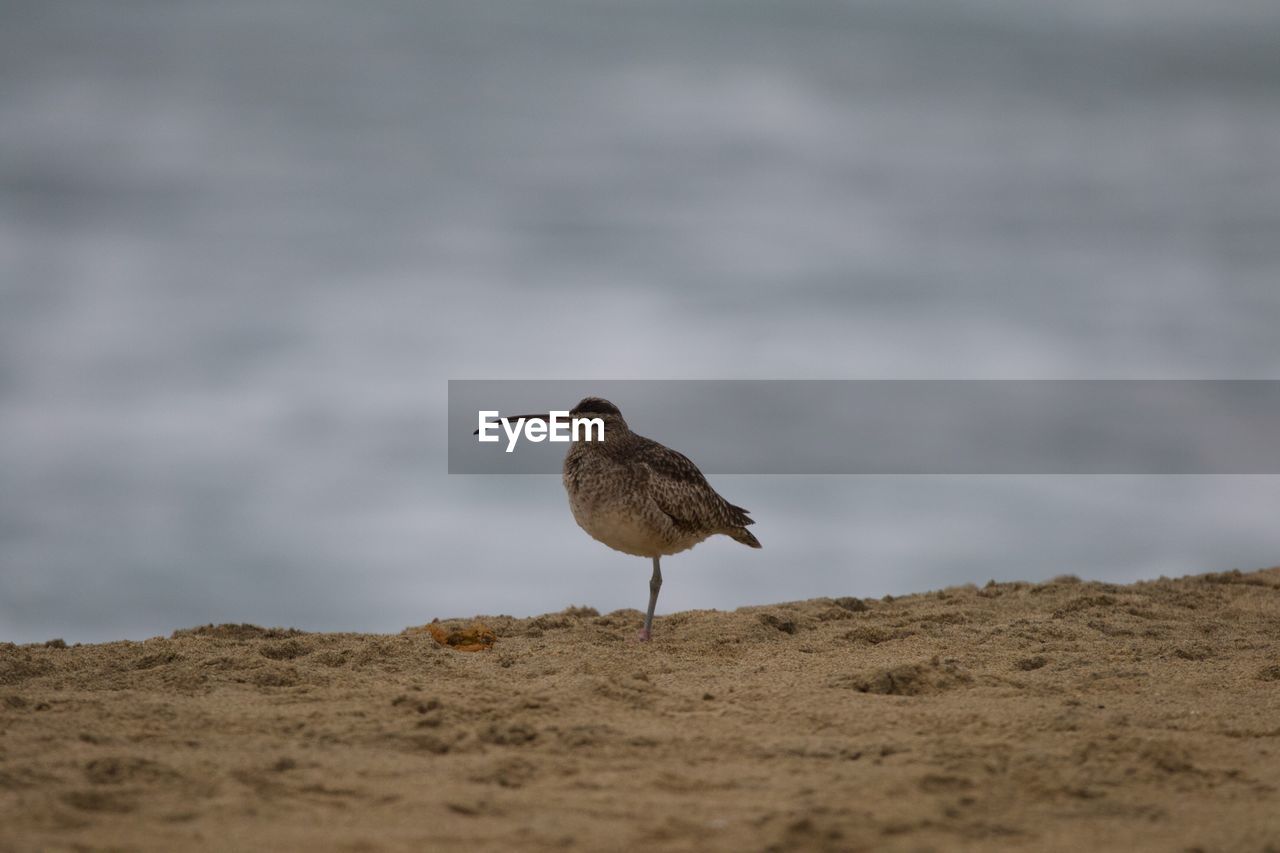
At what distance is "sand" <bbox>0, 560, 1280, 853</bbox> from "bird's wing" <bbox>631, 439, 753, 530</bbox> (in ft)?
5.42

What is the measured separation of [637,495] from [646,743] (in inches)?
200

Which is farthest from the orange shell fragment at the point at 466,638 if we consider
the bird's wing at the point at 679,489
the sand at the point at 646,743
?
the bird's wing at the point at 679,489

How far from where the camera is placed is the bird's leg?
1060 cm

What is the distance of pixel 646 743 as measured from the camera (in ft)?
20.5

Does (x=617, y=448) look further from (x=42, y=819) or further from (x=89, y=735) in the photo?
(x=42, y=819)

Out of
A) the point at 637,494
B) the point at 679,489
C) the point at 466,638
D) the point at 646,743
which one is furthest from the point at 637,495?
the point at 646,743

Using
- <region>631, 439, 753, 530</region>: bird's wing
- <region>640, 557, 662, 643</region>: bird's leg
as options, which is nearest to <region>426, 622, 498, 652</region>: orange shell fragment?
<region>640, 557, 662, 643</region>: bird's leg

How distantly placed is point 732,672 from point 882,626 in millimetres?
2566

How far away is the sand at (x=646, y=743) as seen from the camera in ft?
16.2

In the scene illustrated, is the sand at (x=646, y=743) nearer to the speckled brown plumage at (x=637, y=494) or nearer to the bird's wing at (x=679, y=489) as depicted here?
the speckled brown plumage at (x=637, y=494)

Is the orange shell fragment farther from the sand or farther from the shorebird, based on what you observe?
the shorebird

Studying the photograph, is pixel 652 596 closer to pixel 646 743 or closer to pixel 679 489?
pixel 679 489

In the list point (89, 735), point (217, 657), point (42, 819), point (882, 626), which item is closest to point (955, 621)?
point (882, 626)

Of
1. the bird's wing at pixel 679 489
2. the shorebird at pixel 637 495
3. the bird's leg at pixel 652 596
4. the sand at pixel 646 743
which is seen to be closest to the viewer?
the sand at pixel 646 743
